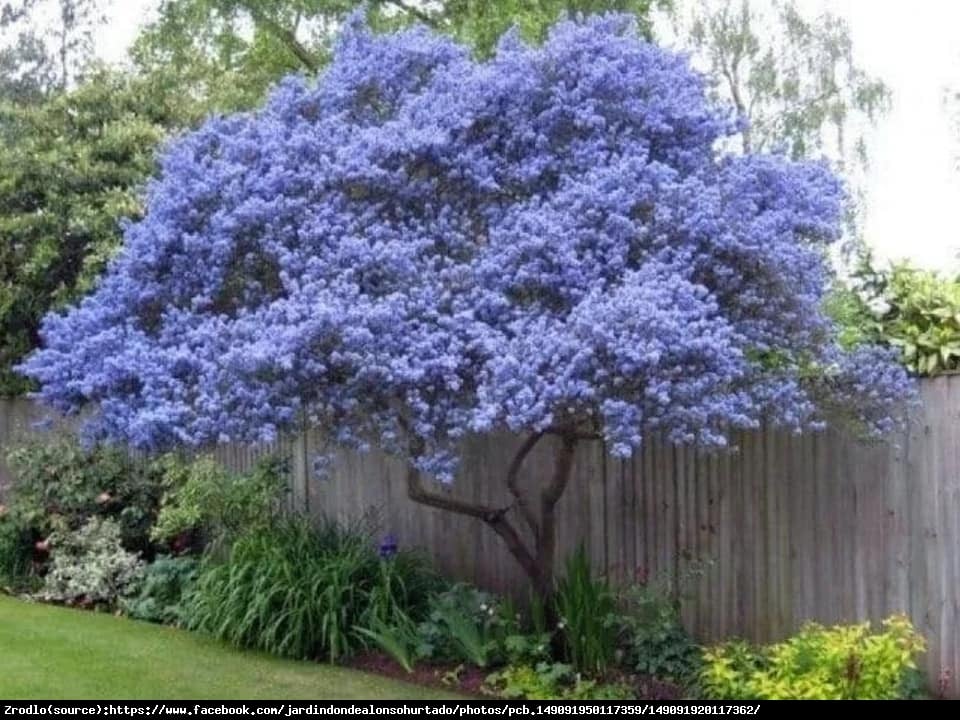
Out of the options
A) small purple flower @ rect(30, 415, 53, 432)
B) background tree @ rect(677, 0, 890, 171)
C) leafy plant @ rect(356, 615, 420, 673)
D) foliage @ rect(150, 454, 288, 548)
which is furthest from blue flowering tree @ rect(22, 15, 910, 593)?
background tree @ rect(677, 0, 890, 171)

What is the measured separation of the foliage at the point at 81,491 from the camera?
12.8 meters

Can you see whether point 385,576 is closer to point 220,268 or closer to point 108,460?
point 220,268

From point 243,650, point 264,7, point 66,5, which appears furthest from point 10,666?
point 66,5

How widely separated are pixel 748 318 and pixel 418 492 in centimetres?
239

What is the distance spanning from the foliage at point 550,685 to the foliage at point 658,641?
1.38ft

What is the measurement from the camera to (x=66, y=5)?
24344 mm

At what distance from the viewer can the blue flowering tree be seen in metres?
7.36

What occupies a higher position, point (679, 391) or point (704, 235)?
point (704, 235)

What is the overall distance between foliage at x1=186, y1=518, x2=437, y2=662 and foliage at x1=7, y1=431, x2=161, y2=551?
2.84m

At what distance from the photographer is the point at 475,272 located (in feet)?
26.1

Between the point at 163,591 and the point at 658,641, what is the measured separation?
456 centimetres

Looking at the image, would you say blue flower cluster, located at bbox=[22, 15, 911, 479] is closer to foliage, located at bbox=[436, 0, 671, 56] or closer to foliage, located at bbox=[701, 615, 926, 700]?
foliage, located at bbox=[701, 615, 926, 700]

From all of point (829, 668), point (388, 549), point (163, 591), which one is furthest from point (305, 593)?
point (829, 668)

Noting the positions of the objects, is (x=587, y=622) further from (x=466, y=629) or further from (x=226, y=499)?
(x=226, y=499)
